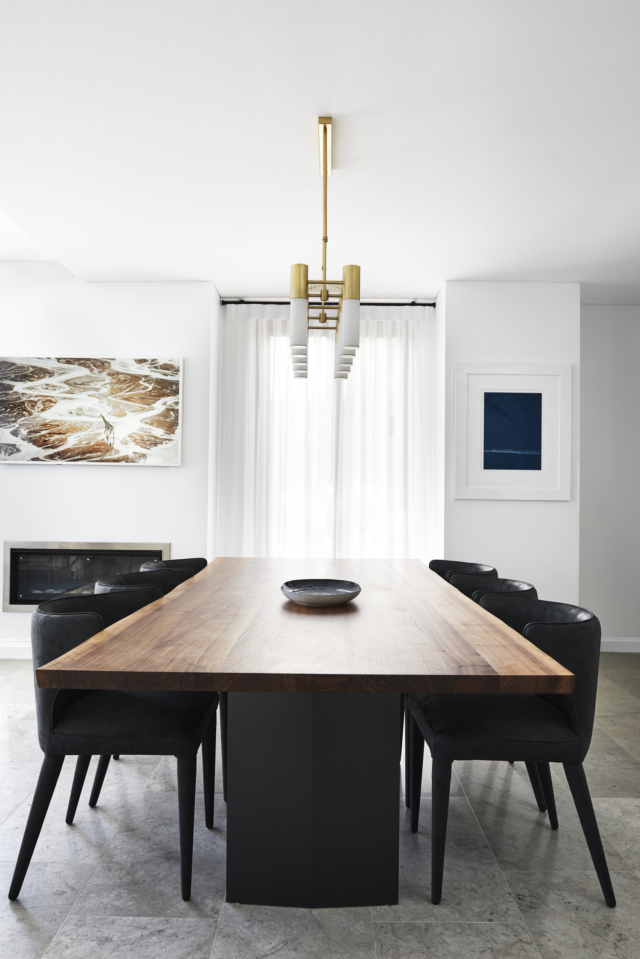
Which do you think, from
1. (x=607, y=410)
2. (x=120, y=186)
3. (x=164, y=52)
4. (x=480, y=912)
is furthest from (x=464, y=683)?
(x=607, y=410)

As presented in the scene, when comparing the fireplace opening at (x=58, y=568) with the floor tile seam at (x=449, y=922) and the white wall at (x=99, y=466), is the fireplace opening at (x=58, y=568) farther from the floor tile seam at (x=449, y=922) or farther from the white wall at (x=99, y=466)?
the floor tile seam at (x=449, y=922)

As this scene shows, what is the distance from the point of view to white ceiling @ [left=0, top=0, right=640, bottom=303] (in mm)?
1929

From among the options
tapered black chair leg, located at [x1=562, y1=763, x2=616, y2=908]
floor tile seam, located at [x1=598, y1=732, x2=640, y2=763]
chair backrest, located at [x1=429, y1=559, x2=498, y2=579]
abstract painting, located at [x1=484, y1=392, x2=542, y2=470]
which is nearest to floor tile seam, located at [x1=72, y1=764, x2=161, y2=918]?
tapered black chair leg, located at [x1=562, y1=763, x2=616, y2=908]

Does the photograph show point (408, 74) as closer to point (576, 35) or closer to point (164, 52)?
point (576, 35)

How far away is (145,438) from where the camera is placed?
4309mm

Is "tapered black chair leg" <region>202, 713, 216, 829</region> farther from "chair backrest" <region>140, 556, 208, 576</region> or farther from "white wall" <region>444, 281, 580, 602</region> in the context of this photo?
"white wall" <region>444, 281, 580, 602</region>

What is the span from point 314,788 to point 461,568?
1.77m

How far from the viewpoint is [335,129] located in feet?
8.18

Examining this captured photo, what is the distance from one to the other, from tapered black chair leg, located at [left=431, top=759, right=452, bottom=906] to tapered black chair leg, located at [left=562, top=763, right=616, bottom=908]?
1.14 ft

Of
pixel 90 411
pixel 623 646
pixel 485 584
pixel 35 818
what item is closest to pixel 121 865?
pixel 35 818

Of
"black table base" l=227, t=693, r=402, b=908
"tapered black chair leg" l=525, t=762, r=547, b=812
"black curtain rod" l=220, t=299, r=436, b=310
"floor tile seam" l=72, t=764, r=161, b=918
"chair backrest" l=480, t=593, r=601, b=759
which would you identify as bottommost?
"floor tile seam" l=72, t=764, r=161, b=918

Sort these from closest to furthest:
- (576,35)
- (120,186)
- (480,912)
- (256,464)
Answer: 1. (480,912)
2. (576,35)
3. (120,186)
4. (256,464)

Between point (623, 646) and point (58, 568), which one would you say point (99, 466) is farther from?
point (623, 646)

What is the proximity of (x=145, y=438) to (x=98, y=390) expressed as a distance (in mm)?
468
